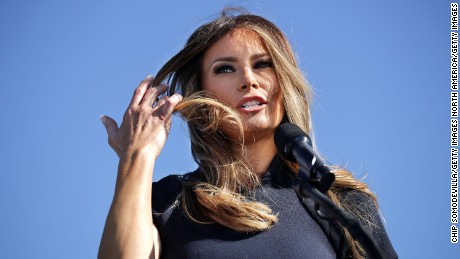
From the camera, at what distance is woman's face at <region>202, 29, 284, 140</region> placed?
3.47m

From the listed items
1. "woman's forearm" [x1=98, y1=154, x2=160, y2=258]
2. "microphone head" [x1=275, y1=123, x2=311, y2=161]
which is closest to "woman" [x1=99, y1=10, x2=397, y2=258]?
"woman's forearm" [x1=98, y1=154, x2=160, y2=258]

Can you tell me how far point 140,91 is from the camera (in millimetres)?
3307

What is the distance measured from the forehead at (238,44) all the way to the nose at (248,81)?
Answer: 18 centimetres

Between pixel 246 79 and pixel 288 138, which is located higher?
pixel 246 79

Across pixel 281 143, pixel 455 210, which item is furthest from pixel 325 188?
pixel 455 210

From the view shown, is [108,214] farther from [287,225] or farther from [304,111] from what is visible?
[304,111]

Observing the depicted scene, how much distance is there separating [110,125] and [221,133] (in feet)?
2.09

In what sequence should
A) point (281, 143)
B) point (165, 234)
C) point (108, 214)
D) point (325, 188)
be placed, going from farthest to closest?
point (165, 234), point (108, 214), point (281, 143), point (325, 188)

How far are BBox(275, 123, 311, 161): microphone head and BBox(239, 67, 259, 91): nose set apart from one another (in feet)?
Result: 3.25

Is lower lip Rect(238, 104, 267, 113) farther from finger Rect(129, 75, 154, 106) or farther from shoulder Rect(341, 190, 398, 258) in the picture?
shoulder Rect(341, 190, 398, 258)

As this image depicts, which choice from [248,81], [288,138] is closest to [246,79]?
[248,81]

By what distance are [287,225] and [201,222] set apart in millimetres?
412

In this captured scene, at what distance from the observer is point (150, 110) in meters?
3.20

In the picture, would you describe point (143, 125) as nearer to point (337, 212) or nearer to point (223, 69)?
point (223, 69)
